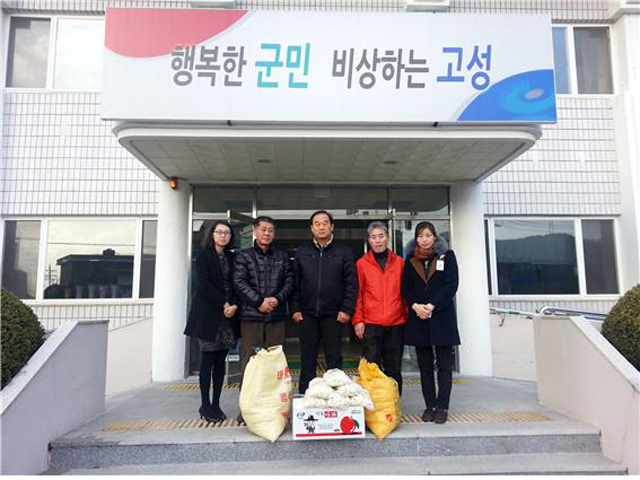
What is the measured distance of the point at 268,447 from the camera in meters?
3.38

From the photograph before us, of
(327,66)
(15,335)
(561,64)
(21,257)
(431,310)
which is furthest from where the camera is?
(561,64)

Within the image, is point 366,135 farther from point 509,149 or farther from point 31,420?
point 31,420

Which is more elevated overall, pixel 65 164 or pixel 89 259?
pixel 65 164

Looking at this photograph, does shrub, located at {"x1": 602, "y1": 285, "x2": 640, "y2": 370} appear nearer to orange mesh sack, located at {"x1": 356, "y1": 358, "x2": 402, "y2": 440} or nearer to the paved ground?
the paved ground

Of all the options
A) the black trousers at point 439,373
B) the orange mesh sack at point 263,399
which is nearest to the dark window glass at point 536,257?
the black trousers at point 439,373

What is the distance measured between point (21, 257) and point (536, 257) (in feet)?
29.4

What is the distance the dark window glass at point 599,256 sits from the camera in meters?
7.81

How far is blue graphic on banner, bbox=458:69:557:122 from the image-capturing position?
437 cm

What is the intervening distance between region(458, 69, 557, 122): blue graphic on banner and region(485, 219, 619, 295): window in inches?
143

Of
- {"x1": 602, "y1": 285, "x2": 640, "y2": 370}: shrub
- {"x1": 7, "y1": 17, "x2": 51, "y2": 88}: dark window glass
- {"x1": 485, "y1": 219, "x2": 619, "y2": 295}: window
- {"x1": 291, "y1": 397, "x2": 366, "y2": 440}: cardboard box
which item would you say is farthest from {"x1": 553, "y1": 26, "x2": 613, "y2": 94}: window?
{"x1": 7, "y1": 17, "x2": 51, "y2": 88}: dark window glass

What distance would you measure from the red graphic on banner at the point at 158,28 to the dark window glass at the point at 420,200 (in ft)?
10.8

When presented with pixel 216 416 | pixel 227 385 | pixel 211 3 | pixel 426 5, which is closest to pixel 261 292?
pixel 216 416

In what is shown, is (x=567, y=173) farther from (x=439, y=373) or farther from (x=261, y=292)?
(x=261, y=292)

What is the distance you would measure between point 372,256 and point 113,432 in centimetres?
269
